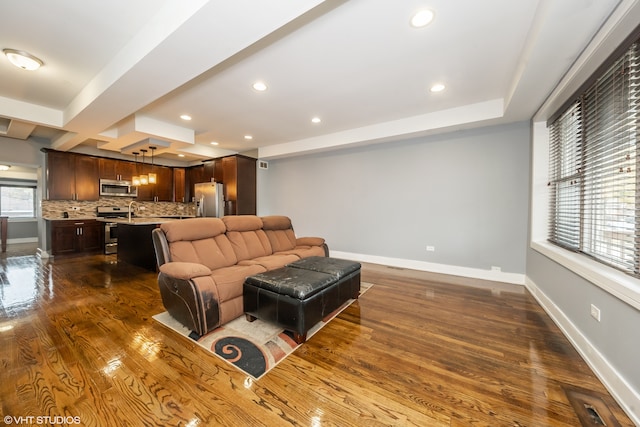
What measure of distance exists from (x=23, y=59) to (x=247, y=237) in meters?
2.94

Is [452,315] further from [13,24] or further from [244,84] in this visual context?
[13,24]

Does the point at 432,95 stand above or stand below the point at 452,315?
above

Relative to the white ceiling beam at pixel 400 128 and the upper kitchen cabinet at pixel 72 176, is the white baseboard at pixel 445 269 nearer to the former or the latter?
the white ceiling beam at pixel 400 128

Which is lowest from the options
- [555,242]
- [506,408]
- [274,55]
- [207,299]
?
[506,408]

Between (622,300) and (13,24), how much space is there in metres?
5.02

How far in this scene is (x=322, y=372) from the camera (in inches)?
67.1

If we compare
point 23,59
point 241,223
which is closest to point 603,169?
point 241,223

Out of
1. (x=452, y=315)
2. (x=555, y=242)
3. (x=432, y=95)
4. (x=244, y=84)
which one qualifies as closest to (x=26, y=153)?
(x=244, y=84)

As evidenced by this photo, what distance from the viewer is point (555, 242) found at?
296 centimetres

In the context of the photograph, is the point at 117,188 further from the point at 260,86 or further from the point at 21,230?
the point at 260,86

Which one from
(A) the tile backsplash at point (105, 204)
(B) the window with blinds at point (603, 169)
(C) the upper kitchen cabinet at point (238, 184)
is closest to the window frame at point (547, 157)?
(B) the window with blinds at point (603, 169)

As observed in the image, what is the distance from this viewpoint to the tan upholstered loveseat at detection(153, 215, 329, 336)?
6.99 feet

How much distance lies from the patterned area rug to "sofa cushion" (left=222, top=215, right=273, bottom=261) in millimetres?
957

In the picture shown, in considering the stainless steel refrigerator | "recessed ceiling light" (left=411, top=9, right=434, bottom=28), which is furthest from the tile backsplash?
"recessed ceiling light" (left=411, top=9, right=434, bottom=28)
